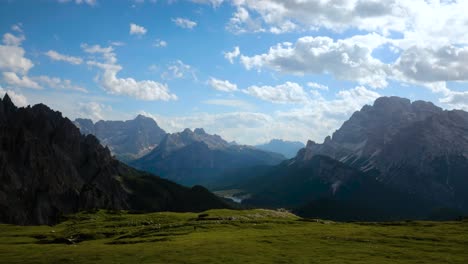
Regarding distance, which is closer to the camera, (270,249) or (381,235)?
(270,249)

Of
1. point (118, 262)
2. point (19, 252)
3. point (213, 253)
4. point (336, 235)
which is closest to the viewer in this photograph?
point (118, 262)

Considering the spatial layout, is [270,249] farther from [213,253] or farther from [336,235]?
[336,235]

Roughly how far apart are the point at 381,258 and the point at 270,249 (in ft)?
60.6

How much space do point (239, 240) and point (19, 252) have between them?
40.9 m

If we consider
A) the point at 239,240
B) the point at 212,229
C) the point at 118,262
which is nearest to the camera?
the point at 118,262

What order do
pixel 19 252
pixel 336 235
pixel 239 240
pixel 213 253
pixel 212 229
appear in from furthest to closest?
1. pixel 212 229
2. pixel 336 235
3. pixel 239 240
4. pixel 19 252
5. pixel 213 253

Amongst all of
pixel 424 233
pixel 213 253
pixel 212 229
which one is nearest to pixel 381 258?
pixel 213 253

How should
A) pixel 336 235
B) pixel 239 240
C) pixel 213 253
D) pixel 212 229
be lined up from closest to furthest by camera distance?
pixel 213 253, pixel 239 240, pixel 336 235, pixel 212 229

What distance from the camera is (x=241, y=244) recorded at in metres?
82.1

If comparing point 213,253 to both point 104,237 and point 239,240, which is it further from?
point 104,237

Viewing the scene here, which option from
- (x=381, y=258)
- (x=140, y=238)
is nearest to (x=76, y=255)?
(x=140, y=238)

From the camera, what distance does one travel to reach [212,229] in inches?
4328

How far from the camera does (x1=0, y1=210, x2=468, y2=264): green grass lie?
7044cm

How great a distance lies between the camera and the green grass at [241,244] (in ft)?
231
